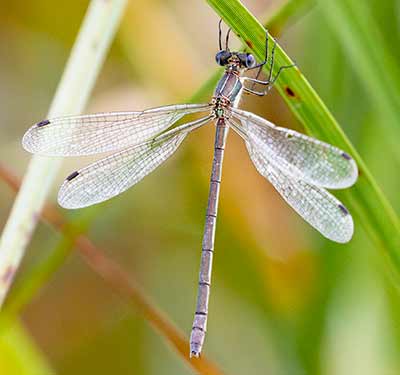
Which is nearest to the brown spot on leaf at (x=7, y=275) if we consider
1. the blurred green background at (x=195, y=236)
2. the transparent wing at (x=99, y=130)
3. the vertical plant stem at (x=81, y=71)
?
the vertical plant stem at (x=81, y=71)

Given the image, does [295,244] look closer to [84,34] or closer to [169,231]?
[169,231]

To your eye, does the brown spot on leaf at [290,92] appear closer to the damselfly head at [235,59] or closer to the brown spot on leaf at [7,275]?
the damselfly head at [235,59]

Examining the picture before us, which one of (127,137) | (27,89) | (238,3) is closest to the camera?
(238,3)

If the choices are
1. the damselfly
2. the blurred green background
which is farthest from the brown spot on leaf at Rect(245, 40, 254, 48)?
the blurred green background

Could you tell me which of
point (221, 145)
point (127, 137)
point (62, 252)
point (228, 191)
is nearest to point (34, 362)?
point (62, 252)

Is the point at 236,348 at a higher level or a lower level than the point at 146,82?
lower
